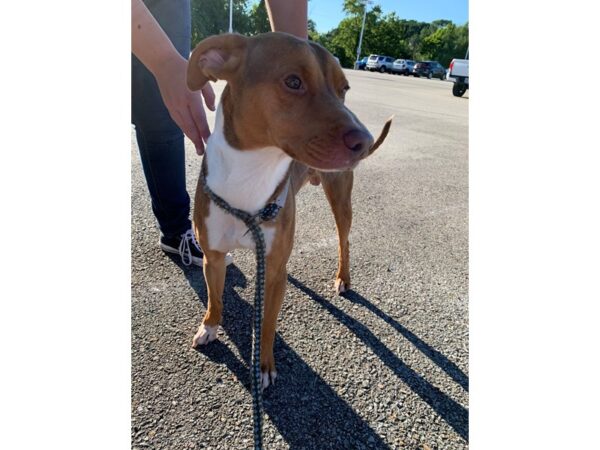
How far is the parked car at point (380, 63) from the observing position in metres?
49.4

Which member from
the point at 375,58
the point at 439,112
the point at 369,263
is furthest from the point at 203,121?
the point at 375,58

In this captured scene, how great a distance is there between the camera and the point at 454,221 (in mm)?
4668

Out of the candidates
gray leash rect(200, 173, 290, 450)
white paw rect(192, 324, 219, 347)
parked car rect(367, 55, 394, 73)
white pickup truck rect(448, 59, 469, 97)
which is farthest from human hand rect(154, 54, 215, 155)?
parked car rect(367, 55, 394, 73)

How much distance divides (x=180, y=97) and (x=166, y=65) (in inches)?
6.9

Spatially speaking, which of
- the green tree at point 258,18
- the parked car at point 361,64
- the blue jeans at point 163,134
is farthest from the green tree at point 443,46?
the blue jeans at point 163,134

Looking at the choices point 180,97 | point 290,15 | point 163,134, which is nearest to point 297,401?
point 180,97

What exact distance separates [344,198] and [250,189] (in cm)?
131

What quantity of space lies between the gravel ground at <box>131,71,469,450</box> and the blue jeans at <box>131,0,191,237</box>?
41 centimetres

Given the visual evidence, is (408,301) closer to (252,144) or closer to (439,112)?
(252,144)

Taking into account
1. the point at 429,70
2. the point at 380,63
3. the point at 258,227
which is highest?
the point at 380,63

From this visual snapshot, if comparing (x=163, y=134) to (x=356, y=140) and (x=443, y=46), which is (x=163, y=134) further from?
(x=443, y=46)

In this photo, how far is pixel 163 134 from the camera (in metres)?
3.04

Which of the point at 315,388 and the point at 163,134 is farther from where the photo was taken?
the point at 163,134

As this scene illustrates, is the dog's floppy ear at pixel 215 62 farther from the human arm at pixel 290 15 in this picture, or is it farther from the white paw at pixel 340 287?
the white paw at pixel 340 287
